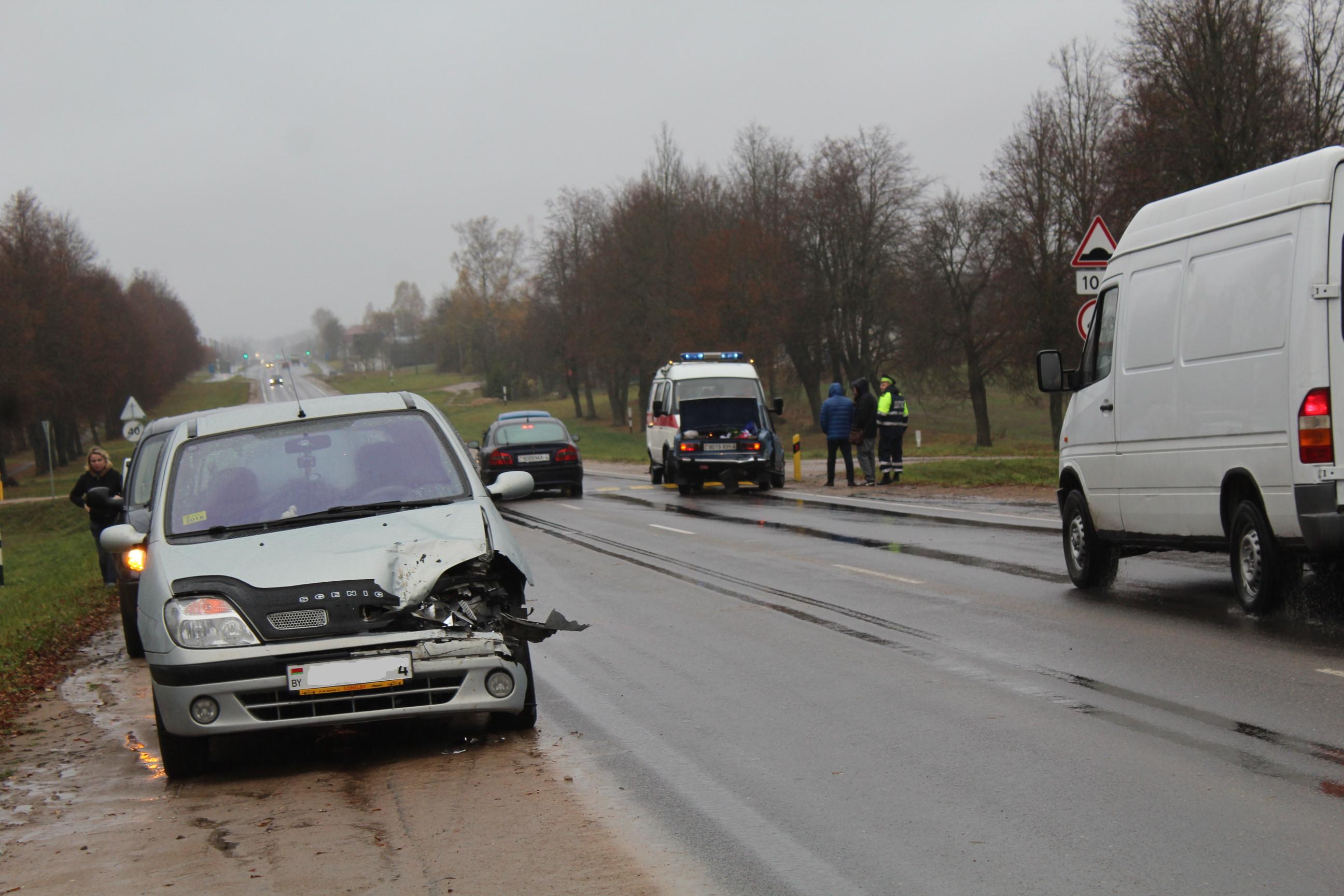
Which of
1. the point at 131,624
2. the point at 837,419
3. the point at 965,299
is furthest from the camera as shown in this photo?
the point at 965,299

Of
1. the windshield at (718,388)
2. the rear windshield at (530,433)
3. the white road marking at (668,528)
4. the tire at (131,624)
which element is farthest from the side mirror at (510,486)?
the windshield at (718,388)

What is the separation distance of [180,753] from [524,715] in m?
1.67

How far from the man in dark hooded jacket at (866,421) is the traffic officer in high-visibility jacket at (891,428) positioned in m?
0.21

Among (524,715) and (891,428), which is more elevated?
(891,428)

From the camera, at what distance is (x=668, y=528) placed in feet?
65.5

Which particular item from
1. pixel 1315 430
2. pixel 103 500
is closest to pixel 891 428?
pixel 103 500

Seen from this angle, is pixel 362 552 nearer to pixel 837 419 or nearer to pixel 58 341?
pixel 837 419

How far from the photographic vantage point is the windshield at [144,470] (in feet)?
40.9

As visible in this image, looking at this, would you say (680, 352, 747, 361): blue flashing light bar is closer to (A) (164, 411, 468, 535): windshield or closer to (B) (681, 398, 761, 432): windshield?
(B) (681, 398, 761, 432): windshield

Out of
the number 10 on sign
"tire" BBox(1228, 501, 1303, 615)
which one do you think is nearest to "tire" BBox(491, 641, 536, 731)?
"tire" BBox(1228, 501, 1303, 615)

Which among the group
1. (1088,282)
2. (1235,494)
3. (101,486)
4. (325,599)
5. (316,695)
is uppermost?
(1088,282)

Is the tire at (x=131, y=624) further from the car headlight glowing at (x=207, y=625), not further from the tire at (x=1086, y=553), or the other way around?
the tire at (x=1086, y=553)

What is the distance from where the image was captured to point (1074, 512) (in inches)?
469

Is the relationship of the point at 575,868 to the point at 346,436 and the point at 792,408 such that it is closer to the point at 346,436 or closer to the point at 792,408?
the point at 346,436
